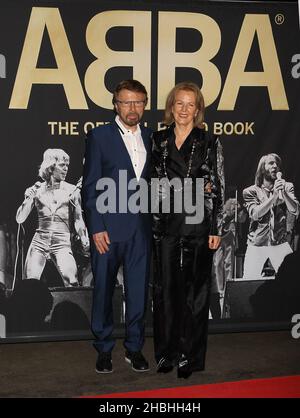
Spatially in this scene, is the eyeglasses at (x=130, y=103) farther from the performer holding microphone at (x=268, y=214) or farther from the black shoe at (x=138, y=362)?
the black shoe at (x=138, y=362)

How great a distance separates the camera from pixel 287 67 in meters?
3.80

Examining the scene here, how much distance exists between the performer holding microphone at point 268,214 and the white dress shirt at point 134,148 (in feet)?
3.28

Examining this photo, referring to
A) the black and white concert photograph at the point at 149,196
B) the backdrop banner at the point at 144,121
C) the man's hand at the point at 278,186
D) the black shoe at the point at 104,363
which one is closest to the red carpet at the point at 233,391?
the black and white concert photograph at the point at 149,196

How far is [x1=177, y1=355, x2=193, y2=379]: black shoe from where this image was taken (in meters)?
3.06

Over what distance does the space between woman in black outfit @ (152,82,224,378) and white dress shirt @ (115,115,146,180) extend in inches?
3.9

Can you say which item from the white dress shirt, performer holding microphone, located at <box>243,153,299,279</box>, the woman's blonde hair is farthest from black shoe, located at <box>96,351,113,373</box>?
the woman's blonde hair

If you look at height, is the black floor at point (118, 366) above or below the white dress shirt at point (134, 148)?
below

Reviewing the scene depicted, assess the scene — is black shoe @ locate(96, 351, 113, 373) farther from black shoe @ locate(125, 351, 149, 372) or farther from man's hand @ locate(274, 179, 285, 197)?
man's hand @ locate(274, 179, 285, 197)

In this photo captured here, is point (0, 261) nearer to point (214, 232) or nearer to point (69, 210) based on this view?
point (69, 210)

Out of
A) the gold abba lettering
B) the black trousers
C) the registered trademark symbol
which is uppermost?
the registered trademark symbol

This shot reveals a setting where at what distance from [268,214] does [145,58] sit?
4.24 ft

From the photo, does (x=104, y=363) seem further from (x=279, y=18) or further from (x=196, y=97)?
(x=279, y=18)

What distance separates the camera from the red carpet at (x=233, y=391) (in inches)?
112
